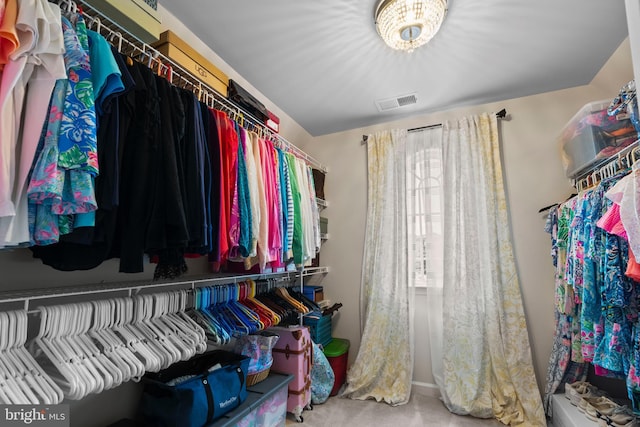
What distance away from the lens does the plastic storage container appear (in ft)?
8.00

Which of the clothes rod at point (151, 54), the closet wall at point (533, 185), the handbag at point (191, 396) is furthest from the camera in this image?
the closet wall at point (533, 185)

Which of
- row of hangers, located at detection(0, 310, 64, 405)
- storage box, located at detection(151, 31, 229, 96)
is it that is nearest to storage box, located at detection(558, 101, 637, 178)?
storage box, located at detection(151, 31, 229, 96)

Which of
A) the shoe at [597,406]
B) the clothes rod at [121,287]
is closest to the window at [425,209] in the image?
the clothes rod at [121,287]

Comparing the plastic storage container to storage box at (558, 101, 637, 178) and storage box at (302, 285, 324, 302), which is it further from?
storage box at (558, 101, 637, 178)

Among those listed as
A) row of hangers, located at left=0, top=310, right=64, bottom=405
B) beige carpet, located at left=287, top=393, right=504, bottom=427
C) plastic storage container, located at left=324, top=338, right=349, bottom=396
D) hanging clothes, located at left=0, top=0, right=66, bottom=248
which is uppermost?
hanging clothes, located at left=0, top=0, right=66, bottom=248

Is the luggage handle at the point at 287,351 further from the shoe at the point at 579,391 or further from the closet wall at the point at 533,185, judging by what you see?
the shoe at the point at 579,391

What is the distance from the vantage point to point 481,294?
7.54ft

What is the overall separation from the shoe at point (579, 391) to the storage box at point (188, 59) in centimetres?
291

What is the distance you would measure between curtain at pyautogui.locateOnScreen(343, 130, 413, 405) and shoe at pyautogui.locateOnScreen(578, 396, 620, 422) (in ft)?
3.56

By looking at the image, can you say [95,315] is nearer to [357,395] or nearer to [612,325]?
[357,395]

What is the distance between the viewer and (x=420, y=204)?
2654 mm

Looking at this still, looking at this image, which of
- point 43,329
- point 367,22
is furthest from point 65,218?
point 367,22

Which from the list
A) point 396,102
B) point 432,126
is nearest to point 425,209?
point 432,126

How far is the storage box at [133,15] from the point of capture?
42.4 inches
